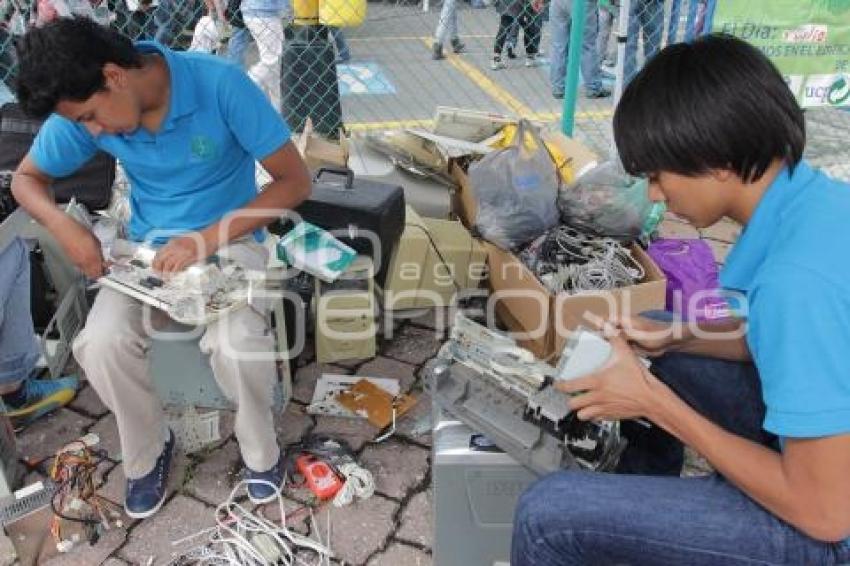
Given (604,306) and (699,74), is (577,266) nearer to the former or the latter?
(604,306)

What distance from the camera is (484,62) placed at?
23.4 feet

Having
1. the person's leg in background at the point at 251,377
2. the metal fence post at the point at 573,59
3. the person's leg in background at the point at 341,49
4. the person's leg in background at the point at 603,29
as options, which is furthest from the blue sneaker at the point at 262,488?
the person's leg in background at the point at 603,29

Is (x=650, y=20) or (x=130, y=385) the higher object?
A: (x=650, y=20)

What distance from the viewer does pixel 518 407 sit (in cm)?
177

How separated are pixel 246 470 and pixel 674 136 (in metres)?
1.70

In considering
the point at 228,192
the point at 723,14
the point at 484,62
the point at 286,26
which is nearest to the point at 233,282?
the point at 228,192

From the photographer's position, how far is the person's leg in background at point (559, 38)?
18.0ft

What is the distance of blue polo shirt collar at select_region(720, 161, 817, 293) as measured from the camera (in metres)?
1.30

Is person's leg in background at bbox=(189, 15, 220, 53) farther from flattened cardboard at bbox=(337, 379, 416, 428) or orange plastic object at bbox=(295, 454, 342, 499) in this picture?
orange plastic object at bbox=(295, 454, 342, 499)

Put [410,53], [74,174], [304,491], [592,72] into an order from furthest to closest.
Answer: [410,53], [592,72], [74,174], [304,491]

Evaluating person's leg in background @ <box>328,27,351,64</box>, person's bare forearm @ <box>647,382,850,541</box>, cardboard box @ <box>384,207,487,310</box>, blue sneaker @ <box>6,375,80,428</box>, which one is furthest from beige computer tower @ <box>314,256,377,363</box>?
person's leg in background @ <box>328,27,351,64</box>

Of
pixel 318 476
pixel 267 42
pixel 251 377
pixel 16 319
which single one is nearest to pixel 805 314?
pixel 251 377

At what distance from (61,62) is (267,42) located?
3.26 m

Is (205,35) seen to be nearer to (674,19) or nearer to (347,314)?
(674,19)
